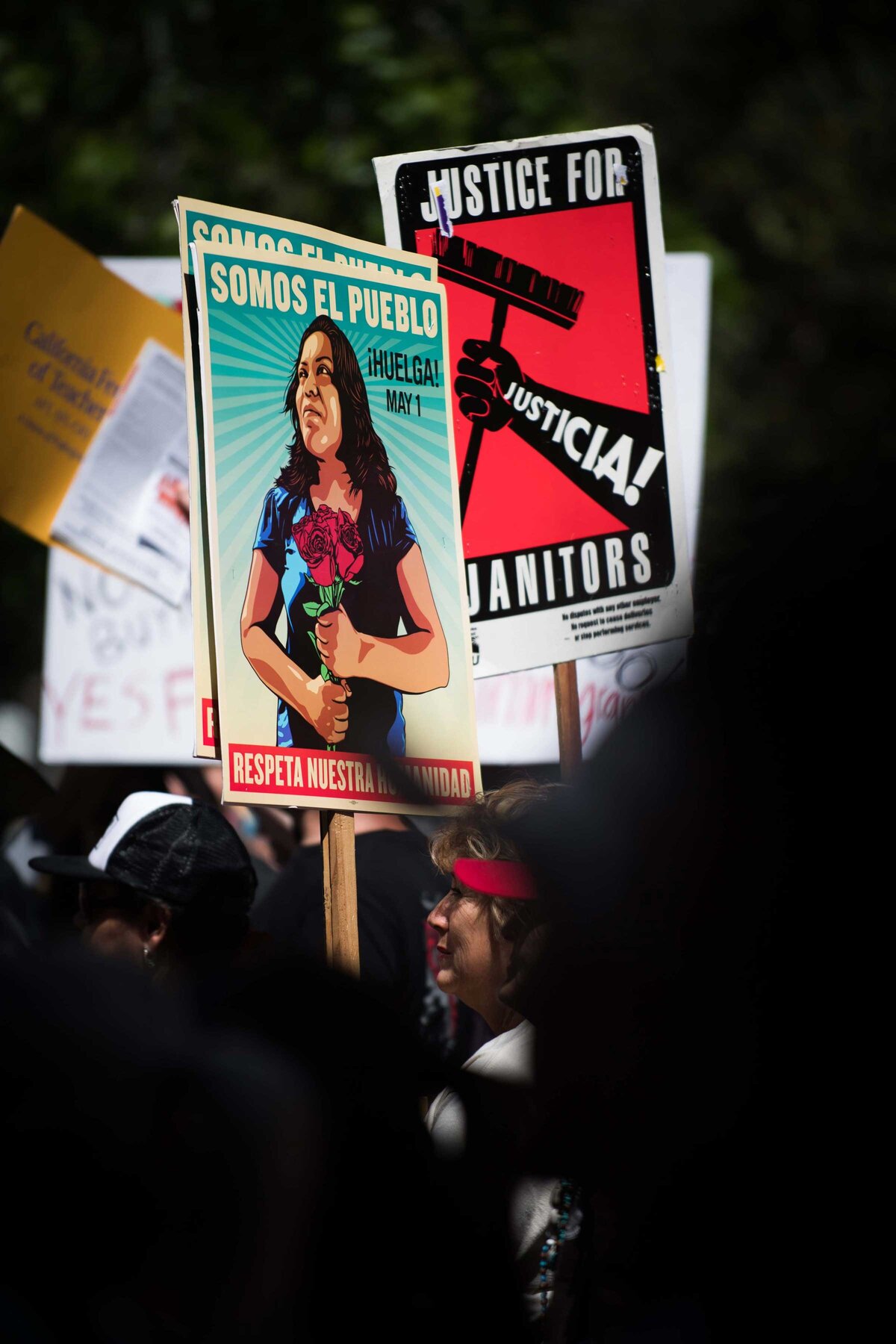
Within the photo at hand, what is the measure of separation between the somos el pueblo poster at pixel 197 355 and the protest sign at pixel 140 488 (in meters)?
1.31

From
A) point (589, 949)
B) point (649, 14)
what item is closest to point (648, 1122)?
point (589, 949)

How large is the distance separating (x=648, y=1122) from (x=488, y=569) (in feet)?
3.66

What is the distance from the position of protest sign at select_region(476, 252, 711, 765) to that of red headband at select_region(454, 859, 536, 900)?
39.7 inches

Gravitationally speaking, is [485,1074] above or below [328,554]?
below

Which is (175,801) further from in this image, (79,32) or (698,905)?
(79,32)

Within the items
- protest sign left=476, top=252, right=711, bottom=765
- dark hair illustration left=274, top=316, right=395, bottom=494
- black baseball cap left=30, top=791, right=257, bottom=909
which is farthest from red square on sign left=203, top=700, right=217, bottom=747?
protest sign left=476, top=252, right=711, bottom=765

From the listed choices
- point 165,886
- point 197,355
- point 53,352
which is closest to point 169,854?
point 165,886

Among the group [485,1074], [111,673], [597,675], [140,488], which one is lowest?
[485,1074]

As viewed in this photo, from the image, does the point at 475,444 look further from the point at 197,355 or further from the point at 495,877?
the point at 495,877

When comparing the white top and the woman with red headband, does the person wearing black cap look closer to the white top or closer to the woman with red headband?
the woman with red headband

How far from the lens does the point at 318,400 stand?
1.71 meters

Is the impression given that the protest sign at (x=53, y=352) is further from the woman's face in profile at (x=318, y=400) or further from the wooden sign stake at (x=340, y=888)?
the wooden sign stake at (x=340, y=888)

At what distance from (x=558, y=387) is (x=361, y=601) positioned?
1.73 feet

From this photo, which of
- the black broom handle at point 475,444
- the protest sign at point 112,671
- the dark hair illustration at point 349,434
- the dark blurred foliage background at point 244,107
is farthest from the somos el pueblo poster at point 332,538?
the dark blurred foliage background at point 244,107
